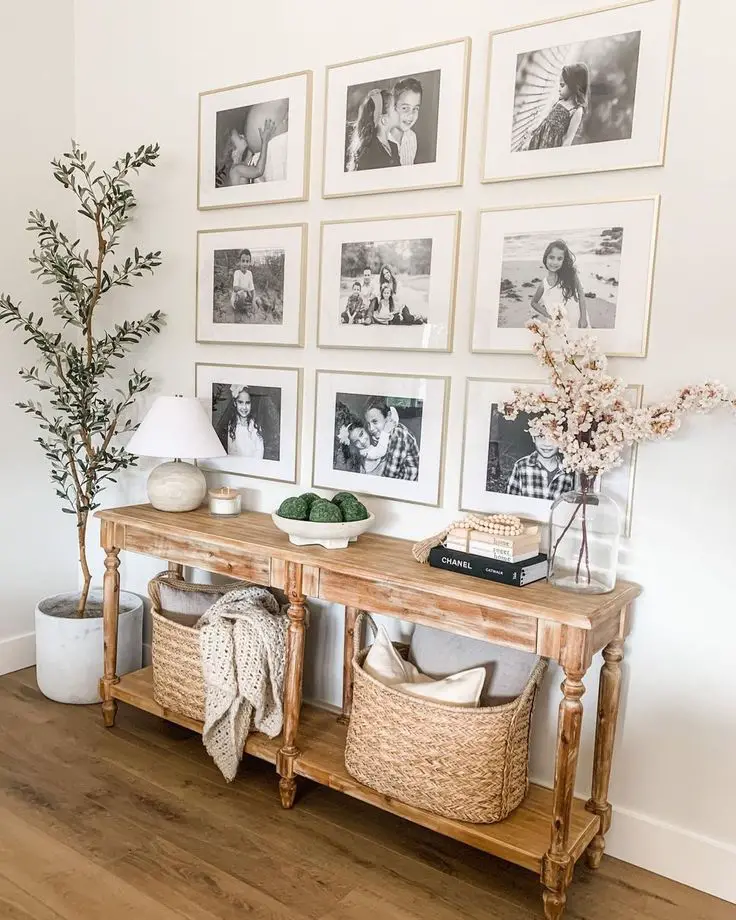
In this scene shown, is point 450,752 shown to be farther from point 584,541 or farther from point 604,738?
point 584,541

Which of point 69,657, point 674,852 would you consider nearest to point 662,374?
point 674,852

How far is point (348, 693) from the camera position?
262 cm

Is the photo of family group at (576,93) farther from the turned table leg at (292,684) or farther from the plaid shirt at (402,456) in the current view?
the turned table leg at (292,684)

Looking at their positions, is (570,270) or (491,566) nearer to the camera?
(491,566)

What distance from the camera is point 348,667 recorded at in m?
2.64

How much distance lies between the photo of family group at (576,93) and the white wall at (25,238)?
6.67ft

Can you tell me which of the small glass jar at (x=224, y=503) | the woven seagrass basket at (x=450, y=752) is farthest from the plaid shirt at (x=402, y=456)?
the woven seagrass basket at (x=450, y=752)

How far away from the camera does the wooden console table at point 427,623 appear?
190 cm

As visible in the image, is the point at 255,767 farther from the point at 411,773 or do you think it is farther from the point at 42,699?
the point at 42,699

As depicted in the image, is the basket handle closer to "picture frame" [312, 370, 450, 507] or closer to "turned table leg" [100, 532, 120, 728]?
"picture frame" [312, 370, 450, 507]

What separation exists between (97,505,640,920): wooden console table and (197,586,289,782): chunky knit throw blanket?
0.06m

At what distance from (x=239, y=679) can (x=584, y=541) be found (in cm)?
114

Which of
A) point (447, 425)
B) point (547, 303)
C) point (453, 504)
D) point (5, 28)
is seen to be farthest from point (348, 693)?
point (5, 28)

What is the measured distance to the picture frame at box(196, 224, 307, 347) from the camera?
273 cm
